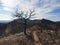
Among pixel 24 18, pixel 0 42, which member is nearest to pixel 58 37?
pixel 24 18

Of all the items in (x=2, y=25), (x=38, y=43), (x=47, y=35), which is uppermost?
(x=38, y=43)

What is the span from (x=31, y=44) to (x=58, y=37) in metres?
5.79

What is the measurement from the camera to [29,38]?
35.8 meters

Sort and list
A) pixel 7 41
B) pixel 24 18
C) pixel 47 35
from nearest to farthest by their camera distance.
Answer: pixel 47 35 → pixel 7 41 → pixel 24 18

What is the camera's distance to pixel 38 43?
19578mm

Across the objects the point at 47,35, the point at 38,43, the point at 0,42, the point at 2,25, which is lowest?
the point at 2,25

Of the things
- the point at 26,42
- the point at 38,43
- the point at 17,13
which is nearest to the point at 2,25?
the point at 17,13

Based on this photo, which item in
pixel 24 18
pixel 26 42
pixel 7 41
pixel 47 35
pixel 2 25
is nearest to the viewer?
pixel 47 35

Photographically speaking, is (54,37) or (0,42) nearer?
(54,37)

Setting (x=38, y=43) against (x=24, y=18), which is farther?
(x=24, y=18)

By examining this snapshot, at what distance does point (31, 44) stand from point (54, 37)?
509 cm

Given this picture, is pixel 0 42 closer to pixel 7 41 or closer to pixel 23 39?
pixel 7 41

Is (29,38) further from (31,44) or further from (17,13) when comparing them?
(17,13)

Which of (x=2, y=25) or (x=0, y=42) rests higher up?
(x=0, y=42)
